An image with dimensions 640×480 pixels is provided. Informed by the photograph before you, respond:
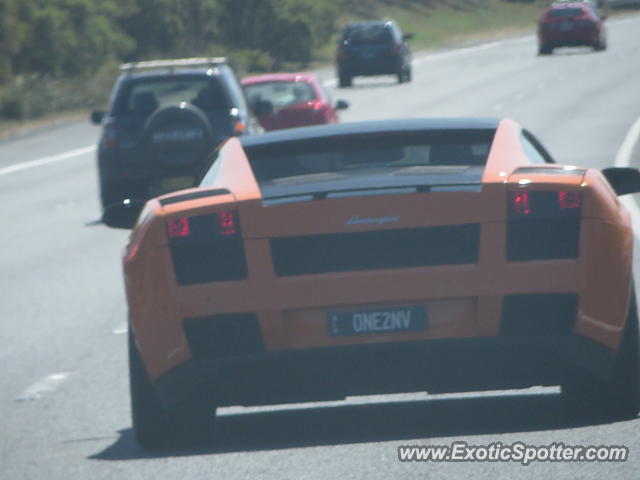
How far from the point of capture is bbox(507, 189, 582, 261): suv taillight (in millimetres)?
6801

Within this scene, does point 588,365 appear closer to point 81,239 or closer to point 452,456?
point 452,456

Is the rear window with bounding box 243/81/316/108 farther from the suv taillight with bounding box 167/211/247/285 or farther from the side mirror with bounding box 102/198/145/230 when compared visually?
the suv taillight with bounding box 167/211/247/285

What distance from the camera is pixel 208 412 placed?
24.5ft

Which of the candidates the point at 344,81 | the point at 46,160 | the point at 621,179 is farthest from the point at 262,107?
the point at 344,81

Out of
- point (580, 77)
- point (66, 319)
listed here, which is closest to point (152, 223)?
point (66, 319)

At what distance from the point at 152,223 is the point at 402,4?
338 ft

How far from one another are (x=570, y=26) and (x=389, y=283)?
5441 centimetres

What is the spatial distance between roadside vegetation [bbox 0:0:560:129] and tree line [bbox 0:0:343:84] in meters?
0.04

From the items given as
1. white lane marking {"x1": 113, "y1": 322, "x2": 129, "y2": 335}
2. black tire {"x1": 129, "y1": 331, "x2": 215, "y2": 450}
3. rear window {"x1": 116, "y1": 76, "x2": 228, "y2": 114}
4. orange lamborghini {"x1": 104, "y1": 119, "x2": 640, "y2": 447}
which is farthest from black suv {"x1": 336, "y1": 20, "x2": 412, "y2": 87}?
orange lamborghini {"x1": 104, "y1": 119, "x2": 640, "y2": 447}

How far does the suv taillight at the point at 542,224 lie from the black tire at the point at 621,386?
473 mm

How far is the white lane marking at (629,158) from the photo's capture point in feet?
54.2

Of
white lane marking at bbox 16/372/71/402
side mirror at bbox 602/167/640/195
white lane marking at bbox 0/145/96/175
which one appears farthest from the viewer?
white lane marking at bbox 0/145/96/175

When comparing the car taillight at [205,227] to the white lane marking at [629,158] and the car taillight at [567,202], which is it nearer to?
the car taillight at [567,202]

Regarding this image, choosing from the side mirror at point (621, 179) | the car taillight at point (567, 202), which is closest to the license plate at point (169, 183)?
the side mirror at point (621, 179)
